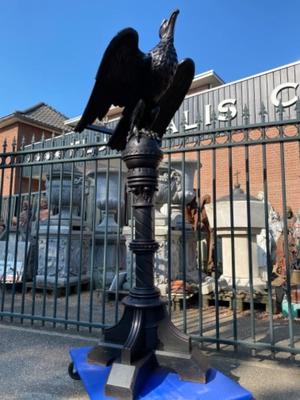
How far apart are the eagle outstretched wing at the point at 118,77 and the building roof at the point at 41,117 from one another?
49.8 ft

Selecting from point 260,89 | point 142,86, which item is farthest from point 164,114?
point 260,89

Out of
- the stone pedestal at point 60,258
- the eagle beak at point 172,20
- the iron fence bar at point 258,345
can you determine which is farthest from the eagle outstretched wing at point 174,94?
the stone pedestal at point 60,258

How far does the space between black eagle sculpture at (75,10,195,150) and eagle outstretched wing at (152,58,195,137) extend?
1cm

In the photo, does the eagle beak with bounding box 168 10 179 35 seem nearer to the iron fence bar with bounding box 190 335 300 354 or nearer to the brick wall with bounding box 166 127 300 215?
the iron fence bar with bounding box 190 335 300 354

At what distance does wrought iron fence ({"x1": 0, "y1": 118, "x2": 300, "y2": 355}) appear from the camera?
274 cm

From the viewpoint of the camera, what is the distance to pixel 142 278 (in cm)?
185

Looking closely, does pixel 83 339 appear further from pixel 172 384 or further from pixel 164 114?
pixel 164 114

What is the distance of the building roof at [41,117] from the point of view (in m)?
17.5

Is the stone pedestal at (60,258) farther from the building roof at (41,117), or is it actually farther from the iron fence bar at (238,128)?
the building roof at (41,117)

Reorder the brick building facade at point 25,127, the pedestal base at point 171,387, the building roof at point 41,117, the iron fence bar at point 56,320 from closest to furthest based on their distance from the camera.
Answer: the pedestal base at point 171,387
the iron fence bar at point 56,320
the brick building facade at point 25,127
the building roof at point 41,117

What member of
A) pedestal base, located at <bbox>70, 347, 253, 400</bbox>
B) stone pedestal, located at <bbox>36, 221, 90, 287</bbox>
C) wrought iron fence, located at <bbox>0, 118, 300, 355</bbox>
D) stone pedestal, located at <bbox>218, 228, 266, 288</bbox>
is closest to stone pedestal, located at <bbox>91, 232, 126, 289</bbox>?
wrought iron fence, located at <bbox>0, 118, 300, 355</bbox>

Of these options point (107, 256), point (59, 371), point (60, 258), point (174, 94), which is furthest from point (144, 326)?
point (107, 256)

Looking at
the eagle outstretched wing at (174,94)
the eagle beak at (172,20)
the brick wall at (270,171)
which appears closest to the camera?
the eagle beak at (172,20)

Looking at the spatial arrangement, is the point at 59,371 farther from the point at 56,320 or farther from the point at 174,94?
the point at 174,94
